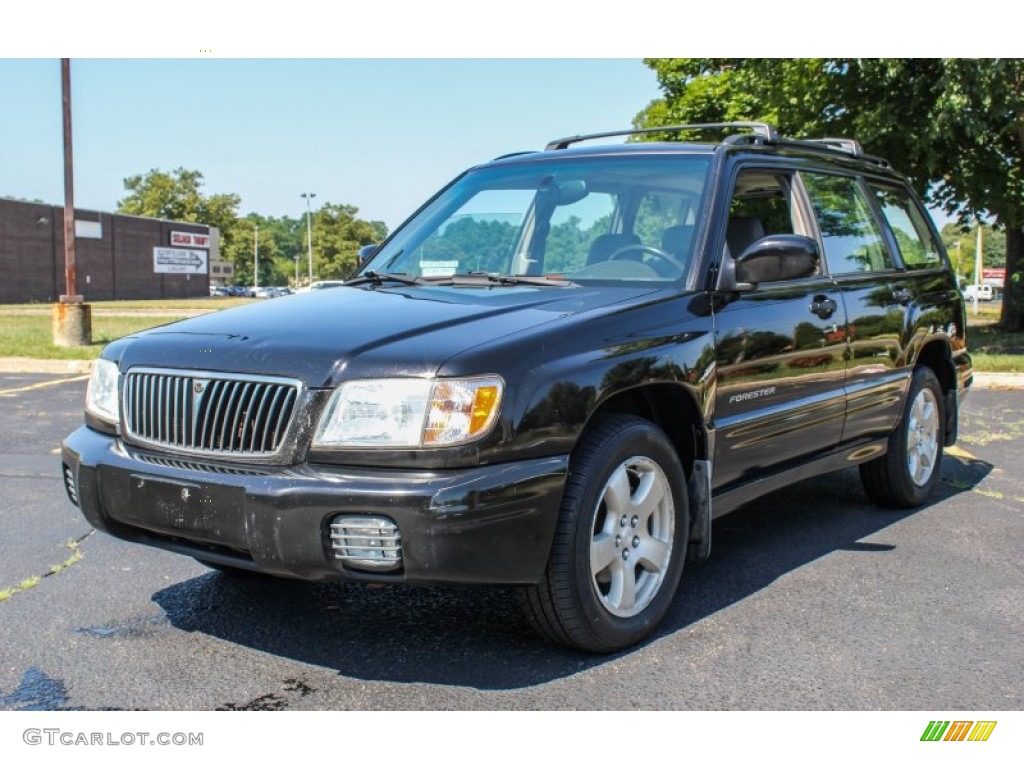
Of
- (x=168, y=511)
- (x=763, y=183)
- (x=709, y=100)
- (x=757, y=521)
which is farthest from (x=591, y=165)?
(x=709, y=100)

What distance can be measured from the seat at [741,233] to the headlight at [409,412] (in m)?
1.88

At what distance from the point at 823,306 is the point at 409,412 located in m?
2.42

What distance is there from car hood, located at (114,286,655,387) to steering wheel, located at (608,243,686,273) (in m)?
0.26

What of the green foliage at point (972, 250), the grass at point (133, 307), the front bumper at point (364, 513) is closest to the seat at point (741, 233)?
the front bumper at point (364, 513)

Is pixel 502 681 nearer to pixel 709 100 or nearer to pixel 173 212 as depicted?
pixel 709 100

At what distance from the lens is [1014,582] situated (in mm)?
4461

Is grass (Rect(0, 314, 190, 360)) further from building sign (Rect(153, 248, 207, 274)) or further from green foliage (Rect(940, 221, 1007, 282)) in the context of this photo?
green foliage (Rect(940, 221, 1007, 282))

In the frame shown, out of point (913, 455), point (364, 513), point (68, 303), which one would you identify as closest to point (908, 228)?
point (913, 455)

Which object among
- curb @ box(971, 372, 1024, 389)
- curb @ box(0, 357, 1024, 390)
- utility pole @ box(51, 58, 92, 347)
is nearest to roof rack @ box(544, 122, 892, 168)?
curb @ box(971, 372, 1024, 389)

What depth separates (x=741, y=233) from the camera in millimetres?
4695

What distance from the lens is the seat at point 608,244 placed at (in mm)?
4387

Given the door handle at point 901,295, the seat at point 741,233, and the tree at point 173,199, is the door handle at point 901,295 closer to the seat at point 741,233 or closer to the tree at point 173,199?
the seat at point 741,233

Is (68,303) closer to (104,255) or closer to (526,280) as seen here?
(526,280)
